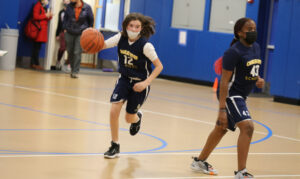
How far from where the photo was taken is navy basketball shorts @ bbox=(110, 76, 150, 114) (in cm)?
637

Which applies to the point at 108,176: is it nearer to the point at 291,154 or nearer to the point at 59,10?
the point at 291,154

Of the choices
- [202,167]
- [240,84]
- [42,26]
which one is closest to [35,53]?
[42,26]

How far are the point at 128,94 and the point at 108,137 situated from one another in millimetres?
1065

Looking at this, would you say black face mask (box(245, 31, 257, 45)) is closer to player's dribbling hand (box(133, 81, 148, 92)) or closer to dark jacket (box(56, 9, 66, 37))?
player's dribbling hand (box(133, 81, 148, 92))

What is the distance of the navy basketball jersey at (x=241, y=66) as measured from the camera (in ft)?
18.5

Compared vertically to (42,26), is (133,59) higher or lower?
lower

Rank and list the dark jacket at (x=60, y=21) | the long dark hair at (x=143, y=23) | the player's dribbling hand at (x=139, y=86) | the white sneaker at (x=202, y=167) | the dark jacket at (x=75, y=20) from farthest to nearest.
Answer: the dark jacket at (x=60, y=21)
the dark jacket at (x=75, y=20)
the long dark hair at (x=143, y=23)
the player's dribbling hand at (x=139, y=86)
the white sneaker at (x=202, y=167)

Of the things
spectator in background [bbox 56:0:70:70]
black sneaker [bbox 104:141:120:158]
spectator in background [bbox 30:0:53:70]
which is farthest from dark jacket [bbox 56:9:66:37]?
black sneaker [bbox 104:141:120:158]

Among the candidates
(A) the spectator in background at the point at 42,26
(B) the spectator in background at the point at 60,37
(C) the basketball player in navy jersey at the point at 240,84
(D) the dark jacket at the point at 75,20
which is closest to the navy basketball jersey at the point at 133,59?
(C) the basketball player in navy jersey at the point at 240,84

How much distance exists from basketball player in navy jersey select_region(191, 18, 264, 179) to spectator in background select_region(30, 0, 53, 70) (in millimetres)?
11811

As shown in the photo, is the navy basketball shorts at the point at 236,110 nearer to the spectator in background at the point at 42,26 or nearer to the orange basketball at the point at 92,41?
the orange basketball at the point at 92,41

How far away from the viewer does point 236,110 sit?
18.5ft

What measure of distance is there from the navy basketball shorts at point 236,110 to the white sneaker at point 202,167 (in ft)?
1.63

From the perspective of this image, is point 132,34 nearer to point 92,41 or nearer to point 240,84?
point 92,41
